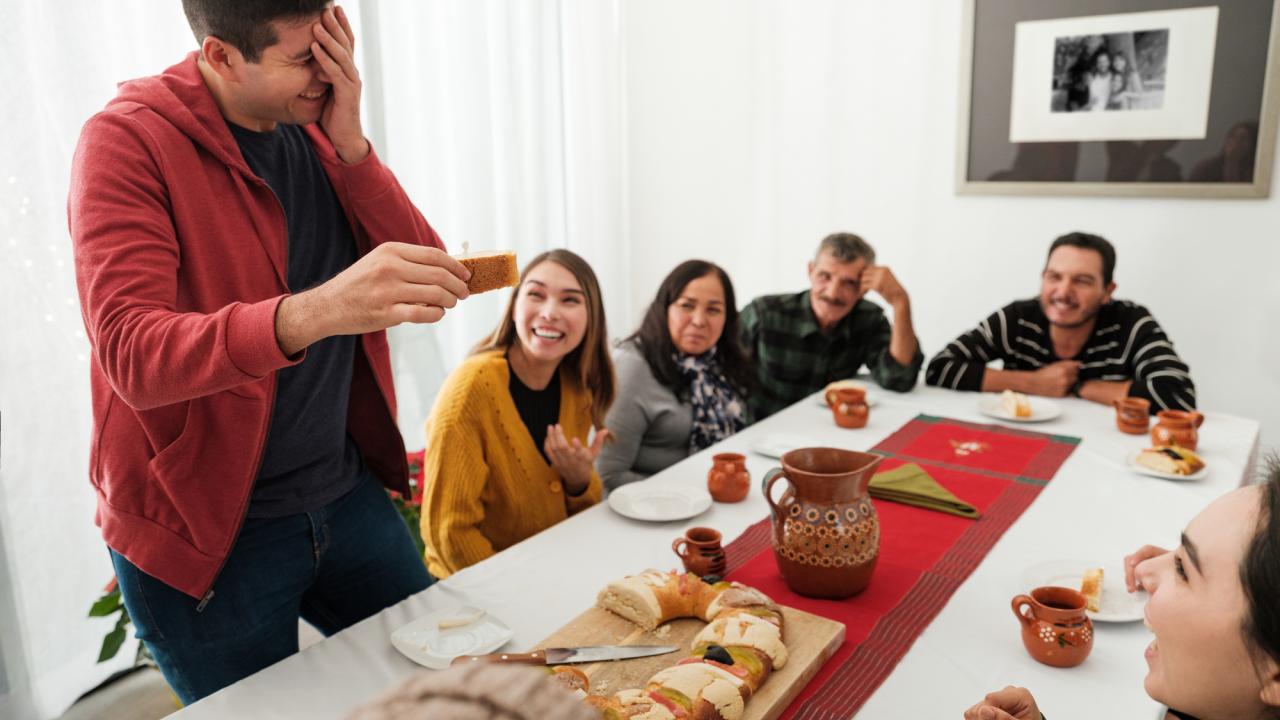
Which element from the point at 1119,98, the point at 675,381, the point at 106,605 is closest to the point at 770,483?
the point at 675,381

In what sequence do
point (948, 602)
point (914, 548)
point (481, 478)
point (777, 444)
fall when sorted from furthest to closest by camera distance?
point (777, 444), point (481, 478), point (914, 548), point (948, 602)

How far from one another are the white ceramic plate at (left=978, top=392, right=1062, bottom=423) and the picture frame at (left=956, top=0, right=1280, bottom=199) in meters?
1.48

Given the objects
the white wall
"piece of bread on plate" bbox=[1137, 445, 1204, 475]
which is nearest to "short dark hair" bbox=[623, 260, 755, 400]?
"piece of bread on plate" bbox=[1137, 445, 1204, 475]

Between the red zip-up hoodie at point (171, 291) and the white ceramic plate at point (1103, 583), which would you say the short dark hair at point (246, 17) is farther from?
the white ceramic plate at point (1103, 583)

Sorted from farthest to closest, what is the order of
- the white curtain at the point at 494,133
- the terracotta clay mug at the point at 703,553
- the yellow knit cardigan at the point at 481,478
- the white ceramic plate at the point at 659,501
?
the white curtain at the point at 494,133 < the yellow knit cardigan at the point at 481,478 < the white ceramic plate at the point at 659,501 < the terracotta clay mug at the point at 703,553

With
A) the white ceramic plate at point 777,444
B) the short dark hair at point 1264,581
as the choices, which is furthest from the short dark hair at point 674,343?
the short dark hair at point 1264,581

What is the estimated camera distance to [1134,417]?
2252 mm

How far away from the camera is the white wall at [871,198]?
3479 millimetres

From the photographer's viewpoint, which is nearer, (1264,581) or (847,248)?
(1264,581)

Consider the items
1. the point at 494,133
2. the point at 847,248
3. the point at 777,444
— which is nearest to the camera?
the point at 777,444

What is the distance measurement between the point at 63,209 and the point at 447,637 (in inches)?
67.7

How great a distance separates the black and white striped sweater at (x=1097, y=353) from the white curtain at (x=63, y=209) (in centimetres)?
183

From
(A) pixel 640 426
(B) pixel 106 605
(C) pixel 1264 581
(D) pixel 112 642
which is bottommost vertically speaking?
(D) pixel 112 642

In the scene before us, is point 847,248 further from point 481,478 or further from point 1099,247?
point 481,478
